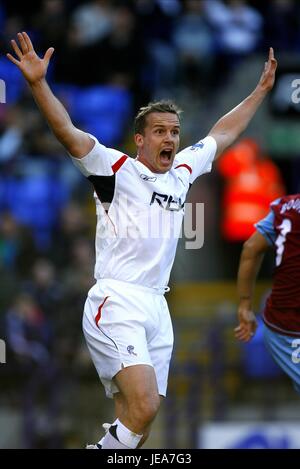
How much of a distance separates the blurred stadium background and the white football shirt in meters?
4.59

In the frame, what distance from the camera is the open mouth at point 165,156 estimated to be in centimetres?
834

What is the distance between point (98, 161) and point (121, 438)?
179 centimetres

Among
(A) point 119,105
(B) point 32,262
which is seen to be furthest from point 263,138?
(B) point 32,262

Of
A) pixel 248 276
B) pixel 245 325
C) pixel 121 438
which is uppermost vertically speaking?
pixel 248 276

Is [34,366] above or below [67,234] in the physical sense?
below

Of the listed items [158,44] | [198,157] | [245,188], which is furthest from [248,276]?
[158,44]

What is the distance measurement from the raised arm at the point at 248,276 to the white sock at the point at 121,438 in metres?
1.48

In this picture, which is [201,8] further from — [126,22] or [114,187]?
[114,187]

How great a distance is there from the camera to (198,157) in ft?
29.0

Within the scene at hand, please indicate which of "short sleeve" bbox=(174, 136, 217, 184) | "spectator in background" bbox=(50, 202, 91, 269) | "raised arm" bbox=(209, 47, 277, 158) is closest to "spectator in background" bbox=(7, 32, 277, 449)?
"short sleeve" bbox=(174, 136, 217, 184)

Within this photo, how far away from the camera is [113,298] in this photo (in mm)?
8070

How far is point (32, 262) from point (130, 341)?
6672mm

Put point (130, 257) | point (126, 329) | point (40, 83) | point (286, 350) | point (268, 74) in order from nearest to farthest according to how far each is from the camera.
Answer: point (40, 83)
point (126, 329)
point (130, 257)
point (286, 350)
point (268, 74)

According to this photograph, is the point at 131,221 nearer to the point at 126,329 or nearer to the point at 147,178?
the point at 147,178
